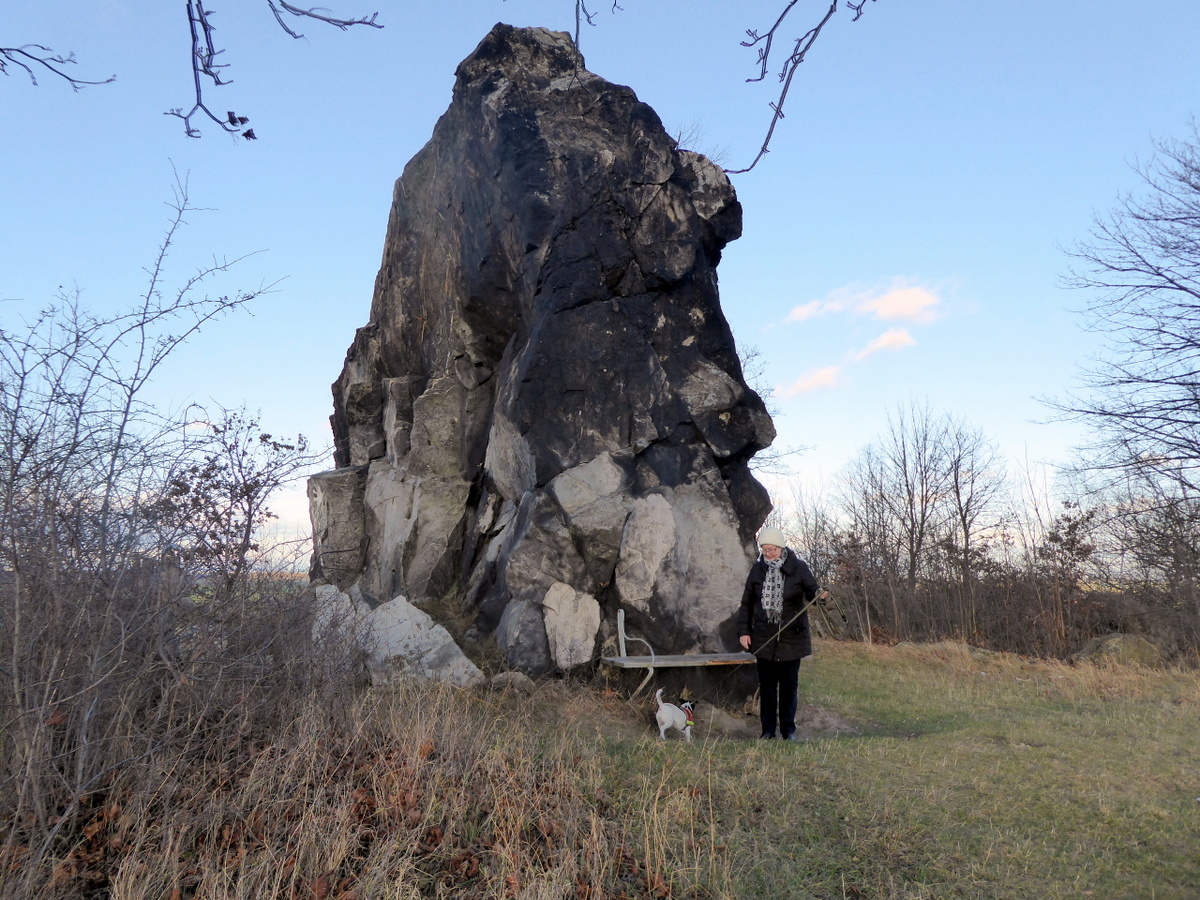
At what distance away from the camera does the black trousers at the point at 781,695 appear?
829 cm

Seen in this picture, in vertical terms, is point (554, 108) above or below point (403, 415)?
above

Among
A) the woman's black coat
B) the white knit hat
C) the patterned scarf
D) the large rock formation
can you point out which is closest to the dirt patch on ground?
the large rock formation

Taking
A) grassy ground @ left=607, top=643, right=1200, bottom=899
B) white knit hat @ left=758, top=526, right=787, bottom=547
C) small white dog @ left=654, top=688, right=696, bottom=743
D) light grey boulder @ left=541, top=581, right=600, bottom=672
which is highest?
white knit hat @ left=758, top=526, right=787, bottom=547

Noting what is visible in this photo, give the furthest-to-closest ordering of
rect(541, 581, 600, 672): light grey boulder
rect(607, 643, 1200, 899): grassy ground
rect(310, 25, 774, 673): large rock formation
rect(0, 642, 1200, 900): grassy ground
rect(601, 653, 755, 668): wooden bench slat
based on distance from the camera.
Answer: rect(310, 25, 774, 673): large rock formation → rect(541, 581, 600, 672): light grey boulder → rect(601, 653, 755, 668): wooden bench slat → rect(607, 643, 1200, 899): grassy ground → rect(0, 642, 1200, 900): grassy ground

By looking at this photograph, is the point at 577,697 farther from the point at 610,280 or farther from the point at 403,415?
the point at 403,415

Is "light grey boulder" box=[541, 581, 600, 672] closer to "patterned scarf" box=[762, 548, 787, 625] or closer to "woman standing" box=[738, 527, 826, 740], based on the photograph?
"woman standing" box=[738, 527, 826, 740]

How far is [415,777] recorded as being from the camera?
4.95 metres

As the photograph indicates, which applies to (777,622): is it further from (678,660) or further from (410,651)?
(410,651)

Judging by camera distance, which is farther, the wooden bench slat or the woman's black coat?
the wooden bench slat

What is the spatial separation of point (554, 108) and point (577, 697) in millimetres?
7616

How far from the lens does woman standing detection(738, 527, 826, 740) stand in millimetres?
8195

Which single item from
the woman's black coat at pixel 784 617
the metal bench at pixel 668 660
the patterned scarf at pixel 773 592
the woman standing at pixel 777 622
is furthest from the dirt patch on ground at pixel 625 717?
the patterned scarf at pixel 773 592

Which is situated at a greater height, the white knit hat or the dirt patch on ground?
the white knit hat

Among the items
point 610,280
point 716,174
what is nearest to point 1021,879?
point 610,280
